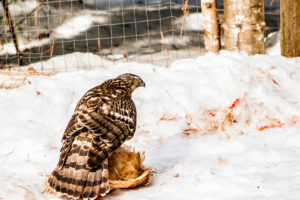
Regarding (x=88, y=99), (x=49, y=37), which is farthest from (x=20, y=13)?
(x=88, y=99)

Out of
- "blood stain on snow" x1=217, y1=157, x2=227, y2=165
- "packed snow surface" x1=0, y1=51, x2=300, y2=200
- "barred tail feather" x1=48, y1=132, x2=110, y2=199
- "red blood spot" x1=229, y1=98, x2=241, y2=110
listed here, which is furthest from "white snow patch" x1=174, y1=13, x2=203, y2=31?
"barred tail feather" x1=48, y1=132, x2=110, y2=199

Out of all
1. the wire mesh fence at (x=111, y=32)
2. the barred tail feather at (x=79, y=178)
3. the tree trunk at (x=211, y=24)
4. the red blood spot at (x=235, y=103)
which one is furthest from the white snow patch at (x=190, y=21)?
the barred tail feather at (x=79, y=178)

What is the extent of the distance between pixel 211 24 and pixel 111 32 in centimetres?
202

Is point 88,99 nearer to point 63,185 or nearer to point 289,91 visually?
point 63,185

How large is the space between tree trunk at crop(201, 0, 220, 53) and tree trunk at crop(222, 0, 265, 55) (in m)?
0.27

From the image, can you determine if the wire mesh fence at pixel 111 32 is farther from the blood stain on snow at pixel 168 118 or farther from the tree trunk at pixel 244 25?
the blood stain on snow at pixel 168 118

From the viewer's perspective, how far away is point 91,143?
10.8ft

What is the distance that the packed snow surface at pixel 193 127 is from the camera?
347cm

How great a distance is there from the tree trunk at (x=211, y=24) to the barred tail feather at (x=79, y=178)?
3.43m

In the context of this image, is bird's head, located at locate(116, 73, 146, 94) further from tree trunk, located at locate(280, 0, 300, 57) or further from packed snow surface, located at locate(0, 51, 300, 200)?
tree trunk, located at locate(280, 0, 300, 57)

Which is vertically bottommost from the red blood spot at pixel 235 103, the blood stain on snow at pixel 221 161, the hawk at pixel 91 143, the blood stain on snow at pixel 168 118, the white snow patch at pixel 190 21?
the blood stain on snow at pixel 221 161

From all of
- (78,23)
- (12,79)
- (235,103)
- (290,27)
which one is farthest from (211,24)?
(12,79)

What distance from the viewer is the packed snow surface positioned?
11.4 feet

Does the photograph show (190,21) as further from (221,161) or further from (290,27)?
(221,161)
